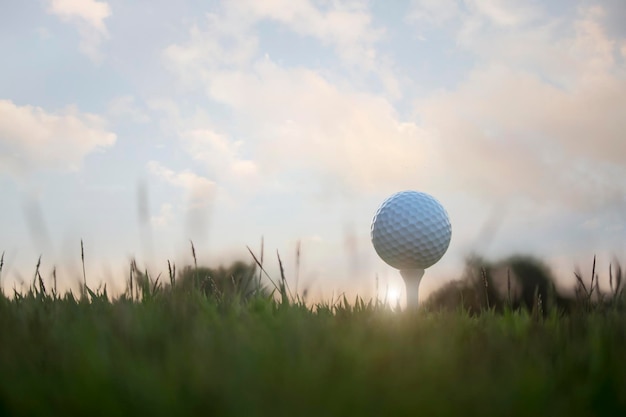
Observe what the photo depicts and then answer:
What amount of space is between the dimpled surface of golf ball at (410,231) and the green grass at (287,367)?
5128mm

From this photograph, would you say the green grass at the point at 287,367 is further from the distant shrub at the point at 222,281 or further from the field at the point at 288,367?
the distant shrub at the point at 222,281

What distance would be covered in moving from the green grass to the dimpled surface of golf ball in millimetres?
5128

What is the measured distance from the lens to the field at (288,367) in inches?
55.0

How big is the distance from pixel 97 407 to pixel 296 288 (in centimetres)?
199

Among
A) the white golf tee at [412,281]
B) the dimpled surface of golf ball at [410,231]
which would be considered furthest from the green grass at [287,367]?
the white golf tee at [412,281]

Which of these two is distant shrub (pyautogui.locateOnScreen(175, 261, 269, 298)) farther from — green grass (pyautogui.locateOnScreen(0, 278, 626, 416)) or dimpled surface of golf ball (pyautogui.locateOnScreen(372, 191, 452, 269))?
dimpled surface of golf ball (pyautogui.locateOnScreen(372, 191, 452, 269))

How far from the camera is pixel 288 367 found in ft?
5.12

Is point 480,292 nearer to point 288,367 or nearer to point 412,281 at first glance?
point 288,367

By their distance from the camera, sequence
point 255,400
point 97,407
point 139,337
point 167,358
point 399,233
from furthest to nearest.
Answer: point 399,233, point 139,337, point 167,358, point 97,407, point 255,400

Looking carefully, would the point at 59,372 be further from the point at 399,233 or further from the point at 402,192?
the point at 402,192

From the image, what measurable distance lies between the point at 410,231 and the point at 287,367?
626 cm

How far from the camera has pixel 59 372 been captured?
1764 mm

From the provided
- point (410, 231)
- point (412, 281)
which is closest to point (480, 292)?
point (410, 231)

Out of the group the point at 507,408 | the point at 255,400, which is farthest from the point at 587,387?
the point at 255,400
